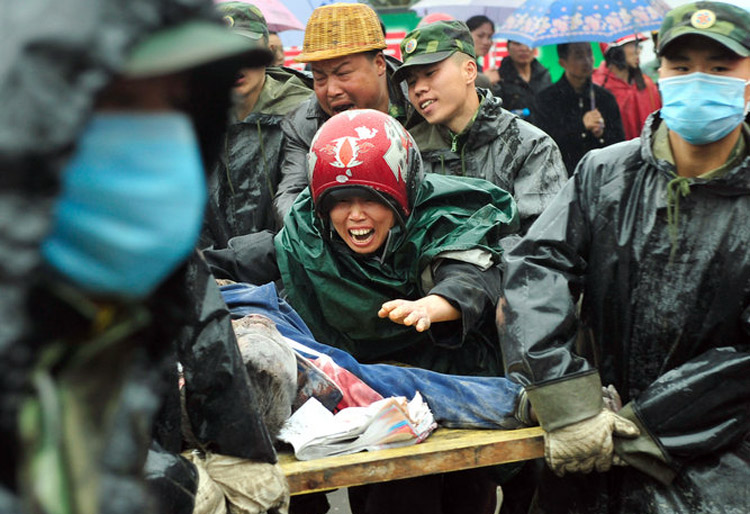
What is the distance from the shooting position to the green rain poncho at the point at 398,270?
435 cm

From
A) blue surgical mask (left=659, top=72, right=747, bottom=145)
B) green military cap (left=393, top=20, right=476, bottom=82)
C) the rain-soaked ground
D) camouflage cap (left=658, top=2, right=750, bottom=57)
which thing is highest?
camouflage cap (left=658, top=2, right=750, bottom=57)

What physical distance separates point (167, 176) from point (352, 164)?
313 centimetres

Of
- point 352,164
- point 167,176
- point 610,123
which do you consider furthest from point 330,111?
point 167,176

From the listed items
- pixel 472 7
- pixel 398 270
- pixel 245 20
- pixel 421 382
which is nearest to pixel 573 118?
pixel 245 20

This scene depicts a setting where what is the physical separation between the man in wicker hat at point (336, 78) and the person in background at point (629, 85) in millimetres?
3706

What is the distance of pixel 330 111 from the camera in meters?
5.62

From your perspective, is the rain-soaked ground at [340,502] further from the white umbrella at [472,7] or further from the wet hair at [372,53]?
the white umbrella at [472,7]

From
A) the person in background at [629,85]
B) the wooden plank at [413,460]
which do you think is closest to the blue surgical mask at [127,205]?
the wooden plank at [413,460]

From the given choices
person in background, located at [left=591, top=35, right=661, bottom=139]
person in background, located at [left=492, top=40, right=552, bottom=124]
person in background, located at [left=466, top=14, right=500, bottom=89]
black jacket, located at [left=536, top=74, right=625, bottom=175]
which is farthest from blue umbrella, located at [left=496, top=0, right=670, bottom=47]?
person in background, located at [left=466, top=14, right=500, bottom=89]

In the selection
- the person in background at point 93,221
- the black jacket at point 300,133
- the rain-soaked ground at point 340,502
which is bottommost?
the rain-soaked ground at point 340,502

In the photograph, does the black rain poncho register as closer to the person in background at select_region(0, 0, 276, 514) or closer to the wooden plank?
the wooden plank

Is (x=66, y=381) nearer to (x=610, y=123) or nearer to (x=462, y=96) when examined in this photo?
(x=462, y=96)

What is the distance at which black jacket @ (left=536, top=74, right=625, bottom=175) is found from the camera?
804 centimetres

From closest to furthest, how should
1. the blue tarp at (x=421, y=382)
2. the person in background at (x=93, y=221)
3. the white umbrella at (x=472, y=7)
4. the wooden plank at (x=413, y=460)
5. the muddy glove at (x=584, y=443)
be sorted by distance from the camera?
1. the person in background at (x=93, y=221)
2. the wooden plank at (x=413, y=460)
3. the muddy glove at (x=584, y=443)
4. the blue tarp at (x=421, y=382)
5. the white umbrella at (x=472, y=7)
